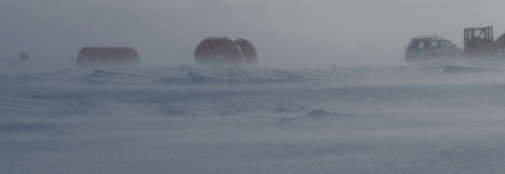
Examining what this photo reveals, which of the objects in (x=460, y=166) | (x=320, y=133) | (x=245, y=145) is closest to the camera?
(x=460, y=166)

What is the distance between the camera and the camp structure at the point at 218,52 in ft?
65.8

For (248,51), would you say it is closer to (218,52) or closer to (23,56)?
(218,52)

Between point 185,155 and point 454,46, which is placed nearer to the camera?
point 185,155

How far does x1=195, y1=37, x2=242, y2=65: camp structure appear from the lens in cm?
2006

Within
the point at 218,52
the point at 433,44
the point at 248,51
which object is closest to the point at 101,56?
the point at 218,52

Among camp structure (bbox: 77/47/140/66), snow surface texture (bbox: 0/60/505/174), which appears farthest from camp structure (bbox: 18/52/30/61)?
snow surface texture (bbox: 0/60/505/174)

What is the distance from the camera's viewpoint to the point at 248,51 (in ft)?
80.8

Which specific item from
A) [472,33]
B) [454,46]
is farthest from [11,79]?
[472,33]

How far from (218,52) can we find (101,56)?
5694 millimetres

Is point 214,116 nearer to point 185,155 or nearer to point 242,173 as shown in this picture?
point 185,155

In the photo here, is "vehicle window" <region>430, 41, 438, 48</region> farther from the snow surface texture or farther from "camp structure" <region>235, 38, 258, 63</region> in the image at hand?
"camp structure" <region>235, 38, 258, 63</region>

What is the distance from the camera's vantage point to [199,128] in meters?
4.46

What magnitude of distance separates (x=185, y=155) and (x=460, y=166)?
1.96m

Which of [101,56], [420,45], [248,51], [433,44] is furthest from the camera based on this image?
[248,51]
